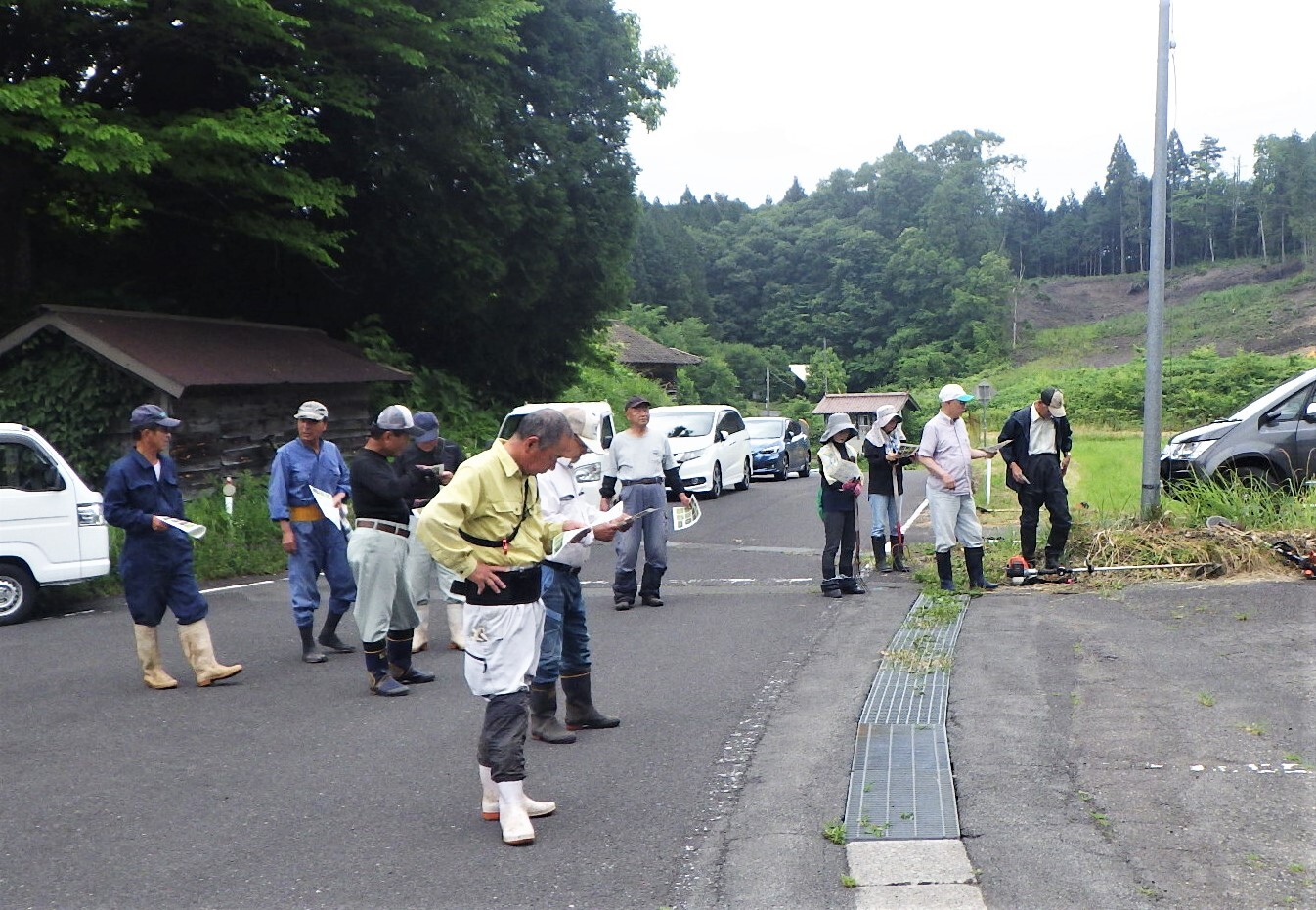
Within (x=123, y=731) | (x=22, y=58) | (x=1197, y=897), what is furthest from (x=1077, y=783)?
(x=22, y=58)

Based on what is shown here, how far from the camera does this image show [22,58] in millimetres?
17359

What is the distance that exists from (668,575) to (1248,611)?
6.14 meters

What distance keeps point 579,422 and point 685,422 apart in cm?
1903

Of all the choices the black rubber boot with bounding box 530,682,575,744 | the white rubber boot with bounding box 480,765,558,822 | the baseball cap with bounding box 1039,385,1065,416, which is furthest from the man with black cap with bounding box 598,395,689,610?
the white rubber boot with bounding box 480,765,558,822

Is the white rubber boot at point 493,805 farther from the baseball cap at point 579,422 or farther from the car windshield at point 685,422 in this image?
the car windshield at point 685,422

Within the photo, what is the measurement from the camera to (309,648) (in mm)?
9117

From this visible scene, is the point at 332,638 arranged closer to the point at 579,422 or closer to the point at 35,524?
the point at 35,524

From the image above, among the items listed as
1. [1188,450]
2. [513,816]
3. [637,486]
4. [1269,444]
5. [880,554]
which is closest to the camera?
[513,816]

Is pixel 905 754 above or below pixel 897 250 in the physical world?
below

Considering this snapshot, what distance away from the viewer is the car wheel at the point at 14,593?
36.4 ft

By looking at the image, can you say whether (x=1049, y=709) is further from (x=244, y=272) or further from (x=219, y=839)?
(x=244, y=272)

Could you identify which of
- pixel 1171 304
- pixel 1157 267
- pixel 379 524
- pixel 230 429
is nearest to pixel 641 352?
pixel 230 429

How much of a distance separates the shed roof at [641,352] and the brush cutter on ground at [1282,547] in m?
45.7

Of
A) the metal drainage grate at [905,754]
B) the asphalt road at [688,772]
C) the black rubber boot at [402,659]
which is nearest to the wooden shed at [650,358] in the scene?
the asphalt road at [688,772]
